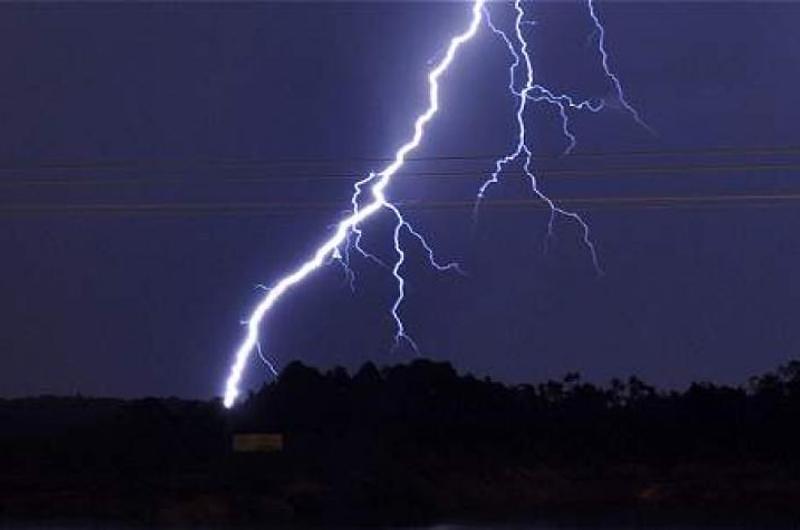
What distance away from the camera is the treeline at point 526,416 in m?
41.1

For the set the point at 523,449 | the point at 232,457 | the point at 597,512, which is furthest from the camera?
the point at 523,449

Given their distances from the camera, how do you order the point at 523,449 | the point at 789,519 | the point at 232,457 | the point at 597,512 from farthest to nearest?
the point at 523,449
the point at 232,457
the point at 597,512
the point at 789,519

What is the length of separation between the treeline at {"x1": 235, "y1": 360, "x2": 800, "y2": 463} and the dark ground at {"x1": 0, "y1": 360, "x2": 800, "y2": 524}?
0.15 feet

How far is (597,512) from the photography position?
35906mm

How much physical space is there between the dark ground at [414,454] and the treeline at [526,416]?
0.15 feet

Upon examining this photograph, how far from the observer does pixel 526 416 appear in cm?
4350

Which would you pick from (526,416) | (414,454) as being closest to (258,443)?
(414,454)

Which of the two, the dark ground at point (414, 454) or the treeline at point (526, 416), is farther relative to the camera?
the treeline at point (526, 416)

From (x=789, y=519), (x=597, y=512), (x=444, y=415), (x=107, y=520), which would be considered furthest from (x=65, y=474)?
(x=789, y=519)

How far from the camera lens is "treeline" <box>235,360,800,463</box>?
135 ft

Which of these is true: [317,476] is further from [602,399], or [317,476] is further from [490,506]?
[602,399]

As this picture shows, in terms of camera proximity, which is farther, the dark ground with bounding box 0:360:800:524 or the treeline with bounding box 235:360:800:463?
the treeline with bounding box 235:360:800:463

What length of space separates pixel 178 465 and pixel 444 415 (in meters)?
7.31

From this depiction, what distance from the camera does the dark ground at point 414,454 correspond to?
35938 mm
